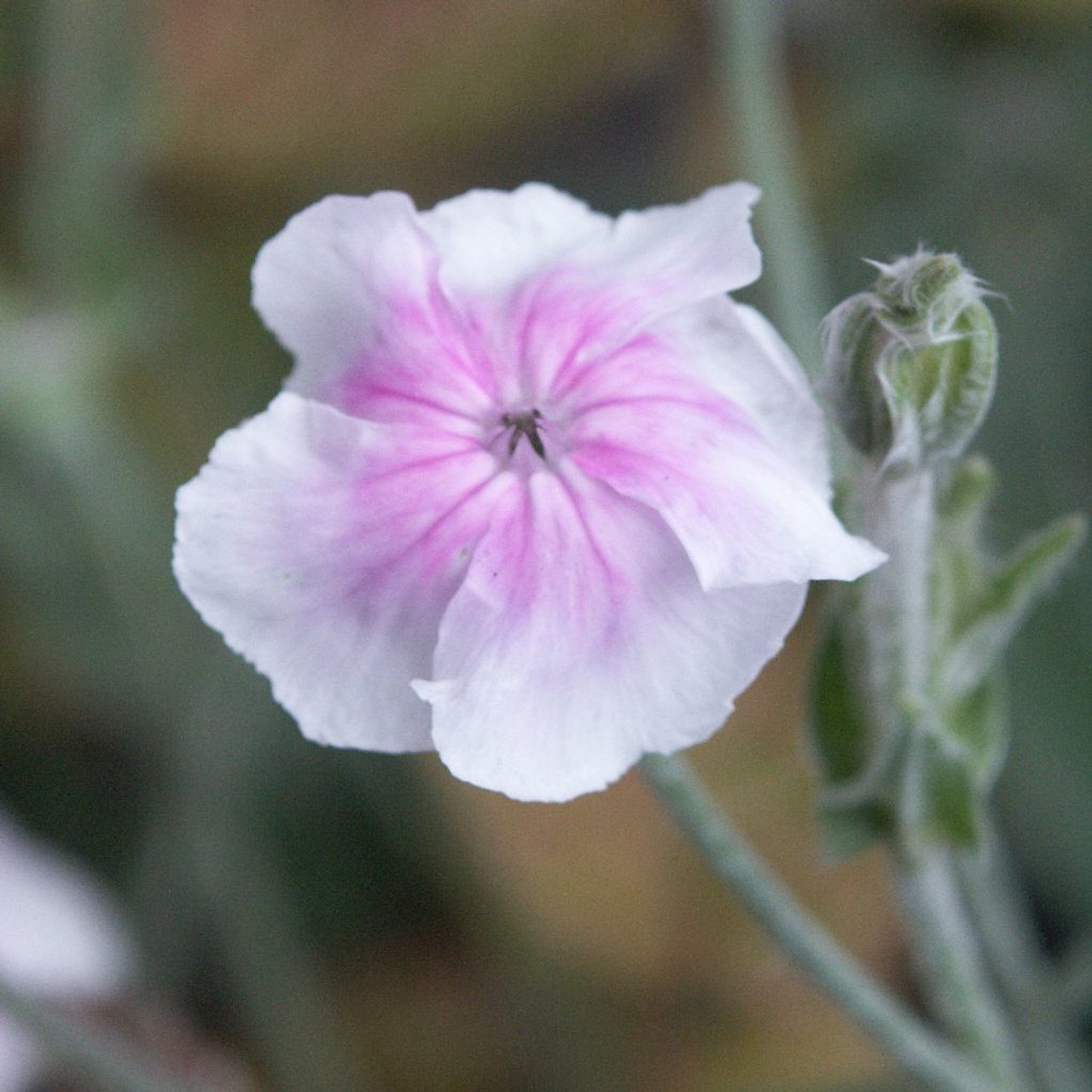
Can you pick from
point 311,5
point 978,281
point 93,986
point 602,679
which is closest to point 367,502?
point 602,679

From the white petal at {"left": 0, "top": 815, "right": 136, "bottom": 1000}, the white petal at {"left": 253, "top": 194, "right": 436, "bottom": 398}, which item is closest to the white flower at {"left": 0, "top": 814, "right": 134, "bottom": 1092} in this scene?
the white petal at {"left": 0, "top": 815, "right": 136, "bottom": 1000}

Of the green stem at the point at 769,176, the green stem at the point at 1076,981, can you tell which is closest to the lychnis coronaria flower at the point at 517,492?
the green stem at the point at 769,176

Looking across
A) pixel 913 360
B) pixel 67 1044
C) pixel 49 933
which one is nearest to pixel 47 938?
pixel 49 933

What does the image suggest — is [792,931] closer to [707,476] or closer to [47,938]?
[707,476]

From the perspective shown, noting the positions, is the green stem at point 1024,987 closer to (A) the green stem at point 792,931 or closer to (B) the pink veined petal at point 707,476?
(A) the green stem at point 792,931

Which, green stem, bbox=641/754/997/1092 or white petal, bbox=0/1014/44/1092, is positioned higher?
green stem, bbox=641/754/997/1092

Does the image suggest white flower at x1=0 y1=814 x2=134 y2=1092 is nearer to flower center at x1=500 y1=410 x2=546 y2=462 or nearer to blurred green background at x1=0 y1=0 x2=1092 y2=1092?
blurred green background at x1=0 y1=0 x2=1092 y2=1092
